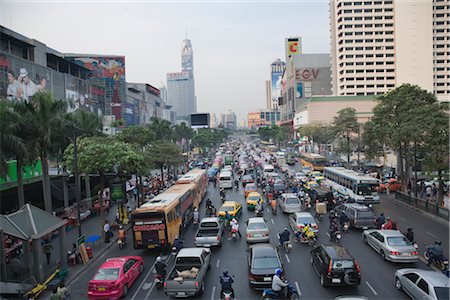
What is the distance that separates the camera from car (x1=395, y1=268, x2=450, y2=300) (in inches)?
485

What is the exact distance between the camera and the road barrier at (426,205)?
27094 mm

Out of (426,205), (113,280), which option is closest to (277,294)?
(113,280)

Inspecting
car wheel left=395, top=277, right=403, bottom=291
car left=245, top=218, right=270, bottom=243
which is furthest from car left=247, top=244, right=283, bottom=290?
car left=245, top=218, right=270, bottom=243

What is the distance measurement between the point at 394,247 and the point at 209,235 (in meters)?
9.31

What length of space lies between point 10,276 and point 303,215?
15754mm

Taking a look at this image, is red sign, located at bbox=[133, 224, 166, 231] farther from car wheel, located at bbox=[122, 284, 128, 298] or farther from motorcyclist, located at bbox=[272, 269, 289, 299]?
motorcyclist, located at bbox=[272, 269, 289, 299]

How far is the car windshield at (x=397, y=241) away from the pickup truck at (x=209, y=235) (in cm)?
864

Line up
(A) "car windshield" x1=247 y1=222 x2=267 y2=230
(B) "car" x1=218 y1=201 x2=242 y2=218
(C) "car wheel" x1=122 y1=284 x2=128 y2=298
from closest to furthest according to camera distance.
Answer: (C) "car wheel" x1=122 y1=284 x2=128 y2=298 → (A) "car windshield" x1=247 y1=222 x2=267 y2=230 → (B) "car" x1=218 y1=201 x2=242 y2=218

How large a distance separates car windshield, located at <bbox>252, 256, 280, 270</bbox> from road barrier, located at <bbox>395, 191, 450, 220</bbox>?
54.5ft

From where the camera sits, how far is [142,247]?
68.6 feet

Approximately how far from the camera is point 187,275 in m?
15.2

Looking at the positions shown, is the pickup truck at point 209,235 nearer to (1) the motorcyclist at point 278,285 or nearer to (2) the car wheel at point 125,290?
(2) the car wheel at point 125,290

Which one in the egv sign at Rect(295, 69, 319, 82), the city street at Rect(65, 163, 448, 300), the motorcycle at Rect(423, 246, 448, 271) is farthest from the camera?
the egv sign at Rect(295, 69, 319, 82)

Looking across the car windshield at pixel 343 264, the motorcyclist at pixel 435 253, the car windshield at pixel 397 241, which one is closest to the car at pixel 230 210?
the car windshield at pixel 397 241
